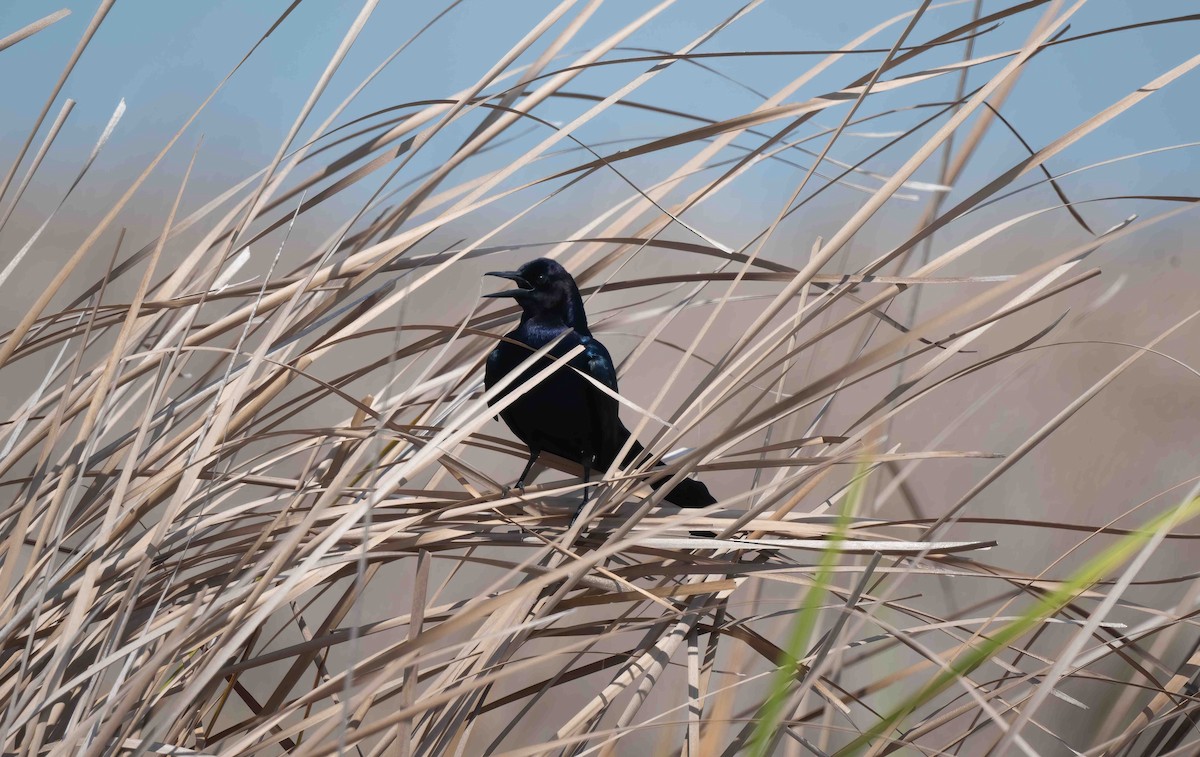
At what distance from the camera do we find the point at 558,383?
1.37m

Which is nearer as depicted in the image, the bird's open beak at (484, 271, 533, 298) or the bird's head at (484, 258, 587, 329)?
the bird's open beak at (484, 271, 533, 298)

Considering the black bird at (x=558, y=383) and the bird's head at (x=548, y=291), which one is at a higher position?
the bird's head at (x=548, y=291)

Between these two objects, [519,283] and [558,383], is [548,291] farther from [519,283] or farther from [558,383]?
[558,383]

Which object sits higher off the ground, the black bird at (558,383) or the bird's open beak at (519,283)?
the bird's open beak at (519,283)

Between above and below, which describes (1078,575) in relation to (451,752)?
above

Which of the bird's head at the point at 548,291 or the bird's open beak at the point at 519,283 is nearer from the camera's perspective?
the bird's open beak at the point at 519,283

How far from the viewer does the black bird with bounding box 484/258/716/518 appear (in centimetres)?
136

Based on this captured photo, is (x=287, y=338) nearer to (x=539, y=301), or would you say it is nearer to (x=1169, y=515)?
(x=539, y=301)

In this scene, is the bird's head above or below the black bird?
above

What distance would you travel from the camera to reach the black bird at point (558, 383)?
4.45 feet

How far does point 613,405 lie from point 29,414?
818mm

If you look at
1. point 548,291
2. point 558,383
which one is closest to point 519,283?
point 548,291

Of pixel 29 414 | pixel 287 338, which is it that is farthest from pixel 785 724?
pixel 29 414

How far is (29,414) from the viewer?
31.0 inches
